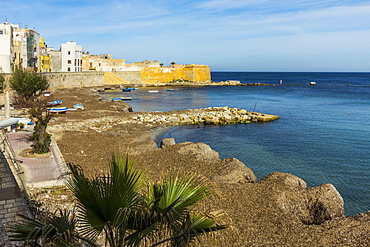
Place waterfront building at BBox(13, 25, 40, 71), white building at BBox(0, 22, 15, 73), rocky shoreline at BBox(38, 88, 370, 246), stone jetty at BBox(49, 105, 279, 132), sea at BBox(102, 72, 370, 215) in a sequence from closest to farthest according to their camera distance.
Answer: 1. rocky shoreline at BBox(38, 88, 370, 246)
2. sea at BBox(102, 72, 370, 215)
3. stone jetty at BBox(49, 105, 279, 132)
4. white building at BBox(0, 22, 15, 73)
5. waterfront building at BBox(13, 25, 40, 71)

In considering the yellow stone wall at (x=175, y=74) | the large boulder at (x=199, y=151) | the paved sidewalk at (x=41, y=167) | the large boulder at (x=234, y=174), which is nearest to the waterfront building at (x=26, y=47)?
the yellow stone wall at (x=175, y=74)

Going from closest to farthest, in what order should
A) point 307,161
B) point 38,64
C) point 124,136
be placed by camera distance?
1. point 307,161
2. point 124,136
3. point 38,64

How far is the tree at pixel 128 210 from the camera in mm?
3904

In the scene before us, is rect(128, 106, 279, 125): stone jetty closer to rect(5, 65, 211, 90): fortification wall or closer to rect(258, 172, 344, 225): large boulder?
rect(258, 172, 344, 225): large boulder

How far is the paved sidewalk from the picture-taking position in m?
11.6

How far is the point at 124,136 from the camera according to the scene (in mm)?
23594

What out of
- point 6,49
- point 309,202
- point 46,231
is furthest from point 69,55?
point 46,231

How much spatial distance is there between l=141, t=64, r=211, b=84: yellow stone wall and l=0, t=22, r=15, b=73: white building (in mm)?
44316

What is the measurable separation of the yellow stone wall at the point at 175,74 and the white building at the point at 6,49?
145 ft

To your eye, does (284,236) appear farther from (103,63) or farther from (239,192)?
(103,63)

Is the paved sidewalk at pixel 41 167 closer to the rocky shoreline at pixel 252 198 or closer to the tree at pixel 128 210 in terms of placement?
the rocky shoreline at pixel 252 198

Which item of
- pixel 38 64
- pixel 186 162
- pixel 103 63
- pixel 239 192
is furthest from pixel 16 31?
pixel 239 192

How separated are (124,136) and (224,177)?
11.2 metres

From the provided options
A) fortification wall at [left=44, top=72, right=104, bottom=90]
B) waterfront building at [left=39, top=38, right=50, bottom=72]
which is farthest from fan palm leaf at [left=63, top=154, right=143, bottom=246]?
waterfront building at [left=39, top=38, right=50, bottom=72]
